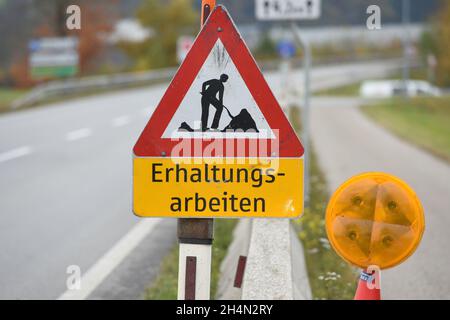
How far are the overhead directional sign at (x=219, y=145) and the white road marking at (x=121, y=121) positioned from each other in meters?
→ 17.7

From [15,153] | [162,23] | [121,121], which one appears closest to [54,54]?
[121,121]

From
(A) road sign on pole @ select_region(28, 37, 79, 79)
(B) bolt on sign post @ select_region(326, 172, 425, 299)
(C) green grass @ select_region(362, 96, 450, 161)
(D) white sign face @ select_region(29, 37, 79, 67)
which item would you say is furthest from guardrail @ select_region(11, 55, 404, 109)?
(B) bolt on sign post @ select_region(326, 172, 425, 299)

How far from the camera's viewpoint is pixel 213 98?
10.7 ft

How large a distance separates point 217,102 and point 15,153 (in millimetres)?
11992

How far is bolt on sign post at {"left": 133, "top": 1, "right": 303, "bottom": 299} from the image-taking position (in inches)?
127

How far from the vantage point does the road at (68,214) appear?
650cm

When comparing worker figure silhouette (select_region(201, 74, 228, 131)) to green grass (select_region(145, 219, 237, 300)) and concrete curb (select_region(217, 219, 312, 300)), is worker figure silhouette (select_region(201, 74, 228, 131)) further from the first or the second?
green grass (select_region(145, 219, 237, 300))

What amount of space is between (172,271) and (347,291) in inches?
56.9

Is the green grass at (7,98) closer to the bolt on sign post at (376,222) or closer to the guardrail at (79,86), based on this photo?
the guardrail at (79,86)

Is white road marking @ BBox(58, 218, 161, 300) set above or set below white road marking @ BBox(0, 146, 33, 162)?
above

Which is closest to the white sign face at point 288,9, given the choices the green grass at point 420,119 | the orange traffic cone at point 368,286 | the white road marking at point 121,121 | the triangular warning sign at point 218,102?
the triangular warning sign at point 218,102

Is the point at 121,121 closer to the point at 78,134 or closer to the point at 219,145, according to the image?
the point at 78,134

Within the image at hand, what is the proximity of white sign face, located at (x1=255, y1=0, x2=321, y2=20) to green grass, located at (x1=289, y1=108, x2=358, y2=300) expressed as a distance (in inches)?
79.7

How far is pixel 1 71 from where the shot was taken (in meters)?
64.2
